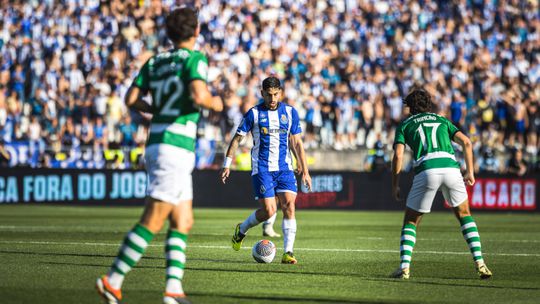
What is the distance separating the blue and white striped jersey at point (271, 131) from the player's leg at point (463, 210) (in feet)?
10.1

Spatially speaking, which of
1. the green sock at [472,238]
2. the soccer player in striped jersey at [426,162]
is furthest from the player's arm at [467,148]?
the green sock at [472,238]

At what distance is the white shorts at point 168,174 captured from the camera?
868 cm

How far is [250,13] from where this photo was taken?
3581 centimetres

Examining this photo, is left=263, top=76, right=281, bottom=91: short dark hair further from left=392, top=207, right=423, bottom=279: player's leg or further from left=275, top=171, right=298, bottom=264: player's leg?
left=392, top=207, right=423, bottom=279: player's leg

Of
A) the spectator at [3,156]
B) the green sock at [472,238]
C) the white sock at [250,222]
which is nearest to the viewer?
the green sock at [472,238]

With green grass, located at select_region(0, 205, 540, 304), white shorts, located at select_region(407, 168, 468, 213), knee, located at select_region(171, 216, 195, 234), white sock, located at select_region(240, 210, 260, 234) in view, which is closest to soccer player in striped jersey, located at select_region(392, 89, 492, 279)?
white shorts, located at select_region(407, 168, 468, 213)

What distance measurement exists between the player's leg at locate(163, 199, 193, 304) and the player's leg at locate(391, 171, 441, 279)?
12.7 feet

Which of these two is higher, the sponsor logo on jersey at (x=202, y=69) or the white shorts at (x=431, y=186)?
the sponsor logo on jersey at (x=202, y=69)

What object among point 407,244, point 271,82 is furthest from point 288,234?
point 407,244

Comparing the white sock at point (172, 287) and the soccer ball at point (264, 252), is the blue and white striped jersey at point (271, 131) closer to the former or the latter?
the soccer ball at point (264, 252)

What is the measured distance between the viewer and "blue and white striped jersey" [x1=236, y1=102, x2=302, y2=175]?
14.6 m

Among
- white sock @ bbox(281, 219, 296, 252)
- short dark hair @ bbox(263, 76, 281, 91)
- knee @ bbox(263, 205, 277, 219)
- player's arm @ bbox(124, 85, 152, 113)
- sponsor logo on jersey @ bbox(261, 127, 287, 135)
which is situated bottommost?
white sock @ bbox(281, 219, 296, 252)

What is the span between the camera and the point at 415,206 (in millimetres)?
12016

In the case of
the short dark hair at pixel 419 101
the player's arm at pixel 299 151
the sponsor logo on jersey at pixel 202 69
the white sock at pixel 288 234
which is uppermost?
the sponsor logo on jersey at pixel 202 69
